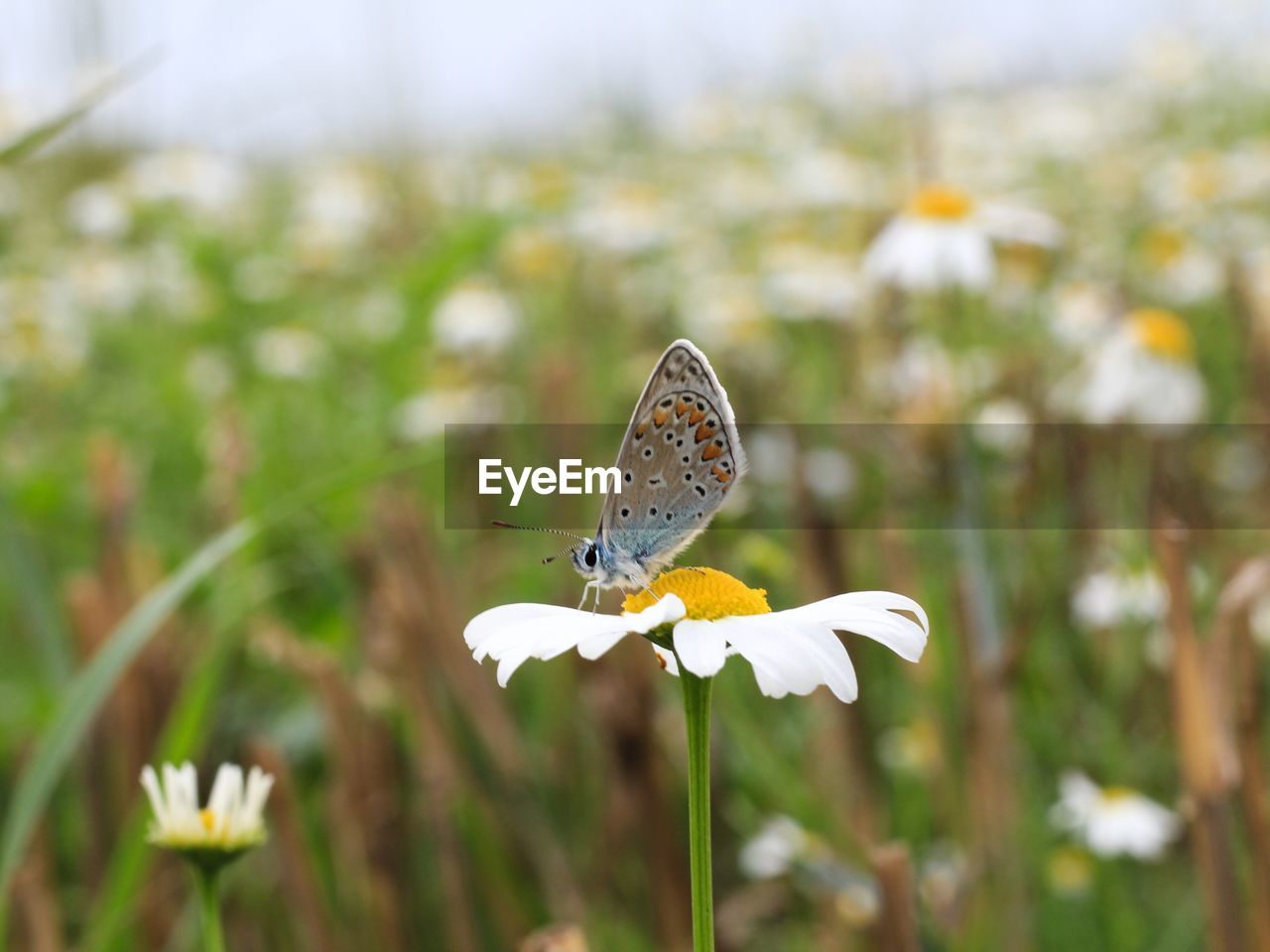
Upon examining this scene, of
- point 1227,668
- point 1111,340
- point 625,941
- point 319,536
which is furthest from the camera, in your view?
point 1111,340

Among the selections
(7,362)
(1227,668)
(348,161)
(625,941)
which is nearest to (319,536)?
(625,941)

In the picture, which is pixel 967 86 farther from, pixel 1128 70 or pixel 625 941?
pixel 625 941

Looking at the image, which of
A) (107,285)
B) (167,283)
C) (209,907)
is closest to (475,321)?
(167,283)

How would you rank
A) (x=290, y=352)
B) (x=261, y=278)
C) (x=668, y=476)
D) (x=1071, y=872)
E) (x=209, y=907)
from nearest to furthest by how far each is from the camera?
1. (x=209, y=907)
2. (x=668, y=476)
3. (x=1071, y=872)
4. (x=290, y=352)
5. (x=261, y=278)

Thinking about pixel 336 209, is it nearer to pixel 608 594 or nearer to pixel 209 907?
pixel 608 594

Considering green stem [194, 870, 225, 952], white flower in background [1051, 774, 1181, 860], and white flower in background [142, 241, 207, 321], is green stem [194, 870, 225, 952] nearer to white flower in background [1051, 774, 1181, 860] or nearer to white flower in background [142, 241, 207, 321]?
white flower in background [1051, 774, 1181, 860]

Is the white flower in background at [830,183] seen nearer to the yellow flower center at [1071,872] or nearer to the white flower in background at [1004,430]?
the white flower in background at [1004,430]

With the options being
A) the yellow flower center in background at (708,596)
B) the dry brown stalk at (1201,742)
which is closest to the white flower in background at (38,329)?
the dry brown stalk at (1201,742)
